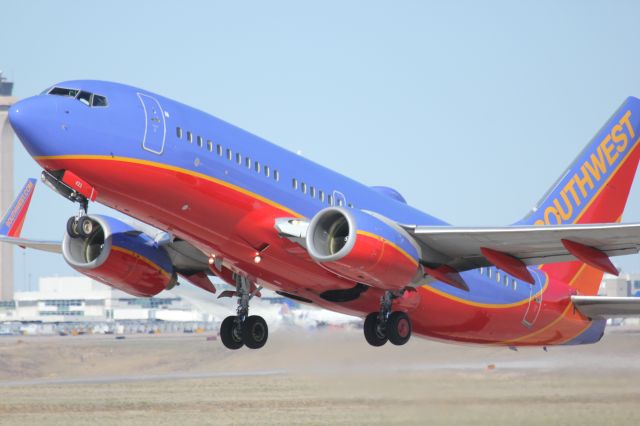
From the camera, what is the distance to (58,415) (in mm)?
47969

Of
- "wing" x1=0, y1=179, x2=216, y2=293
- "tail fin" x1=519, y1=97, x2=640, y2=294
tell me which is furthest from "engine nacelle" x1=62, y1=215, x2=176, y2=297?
"tail fin" x1=519, y1=97, x2=640, y2=294

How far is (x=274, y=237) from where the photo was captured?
26969mm

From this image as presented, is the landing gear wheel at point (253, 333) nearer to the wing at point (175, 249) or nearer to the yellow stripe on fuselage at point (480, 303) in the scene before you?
the wing at point (175, 249)

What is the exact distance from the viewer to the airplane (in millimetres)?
24625

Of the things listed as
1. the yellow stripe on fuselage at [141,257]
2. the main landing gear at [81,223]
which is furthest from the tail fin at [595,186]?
the main landing gear at [81,223]

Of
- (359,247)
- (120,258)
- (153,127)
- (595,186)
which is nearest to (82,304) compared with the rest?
(595,186)

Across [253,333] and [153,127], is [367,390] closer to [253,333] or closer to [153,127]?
[253,333]

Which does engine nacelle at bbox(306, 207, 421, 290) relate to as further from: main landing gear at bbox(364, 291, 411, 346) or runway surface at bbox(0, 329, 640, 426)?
runway surface at bbox(0, 329, 640, 426)

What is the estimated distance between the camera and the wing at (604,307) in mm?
32969

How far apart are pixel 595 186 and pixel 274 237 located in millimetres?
15038

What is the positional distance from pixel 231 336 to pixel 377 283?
17.5 feet

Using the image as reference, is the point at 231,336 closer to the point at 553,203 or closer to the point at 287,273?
the point at 287,273

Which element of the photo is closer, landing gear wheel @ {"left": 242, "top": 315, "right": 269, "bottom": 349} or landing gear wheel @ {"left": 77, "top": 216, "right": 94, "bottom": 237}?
landing gear wheel @ {"left": 77, "top": 216, "right": 94, "bottom": 237}

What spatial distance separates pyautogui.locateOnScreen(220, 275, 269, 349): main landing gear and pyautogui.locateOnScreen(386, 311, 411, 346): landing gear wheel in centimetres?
357
